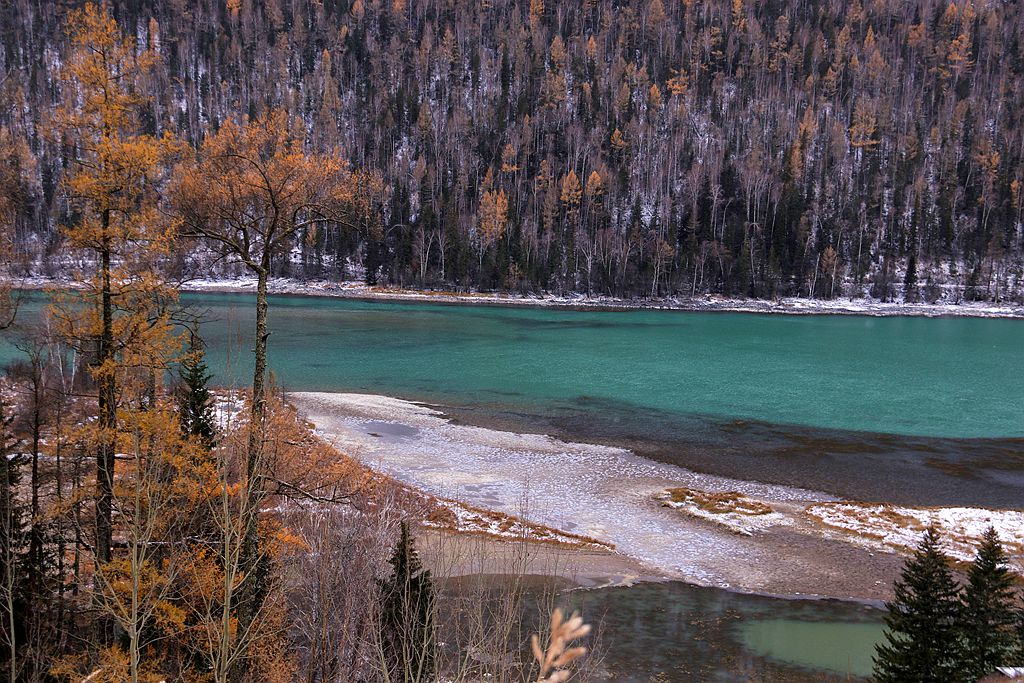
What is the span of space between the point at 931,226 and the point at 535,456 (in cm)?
13405

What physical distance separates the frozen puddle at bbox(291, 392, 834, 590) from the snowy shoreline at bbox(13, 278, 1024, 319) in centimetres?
6973

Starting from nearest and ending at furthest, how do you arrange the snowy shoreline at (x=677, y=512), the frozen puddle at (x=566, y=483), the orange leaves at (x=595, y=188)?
the snowy shoreline at (x=677, y=512) → the frozen puddle at (x=566, y=483) → the orange leaves at (x=595, y=188)

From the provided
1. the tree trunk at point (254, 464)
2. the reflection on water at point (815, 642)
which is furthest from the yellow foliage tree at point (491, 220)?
the tree trunk at point (254, 464)

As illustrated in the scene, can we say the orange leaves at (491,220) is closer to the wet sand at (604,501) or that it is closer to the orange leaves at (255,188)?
the wet sand at (604,501)

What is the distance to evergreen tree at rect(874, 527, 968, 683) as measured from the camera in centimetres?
1484

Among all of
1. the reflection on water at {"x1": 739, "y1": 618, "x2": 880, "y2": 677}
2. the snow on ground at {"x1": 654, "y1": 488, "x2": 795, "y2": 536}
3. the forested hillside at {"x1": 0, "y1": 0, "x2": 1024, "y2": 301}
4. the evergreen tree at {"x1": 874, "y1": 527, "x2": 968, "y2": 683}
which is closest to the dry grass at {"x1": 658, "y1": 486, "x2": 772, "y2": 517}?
the snow on ground at {"x1": 654, "y1": 488, "x2": 795, "y2": 536}

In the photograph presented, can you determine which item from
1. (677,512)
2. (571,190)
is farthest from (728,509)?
(571,190)

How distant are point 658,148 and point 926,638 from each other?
150729 millimetres

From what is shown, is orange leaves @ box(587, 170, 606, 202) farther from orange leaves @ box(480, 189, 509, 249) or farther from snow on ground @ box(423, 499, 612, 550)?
snow on ground @ box(423, 499, 612, 550)

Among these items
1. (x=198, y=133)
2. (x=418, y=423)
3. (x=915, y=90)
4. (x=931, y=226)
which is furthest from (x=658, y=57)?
(x=418, y=423)

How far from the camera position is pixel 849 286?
123m

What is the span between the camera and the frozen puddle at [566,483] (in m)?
24.6

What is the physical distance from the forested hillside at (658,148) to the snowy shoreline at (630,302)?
386 cm

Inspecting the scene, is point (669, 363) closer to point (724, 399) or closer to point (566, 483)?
point (724, 399)
